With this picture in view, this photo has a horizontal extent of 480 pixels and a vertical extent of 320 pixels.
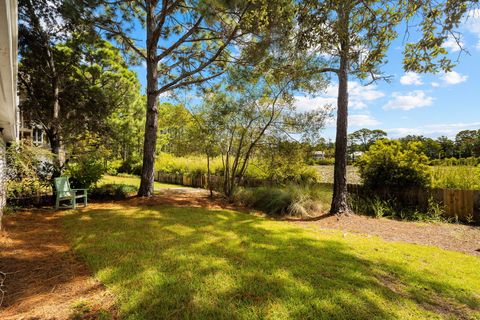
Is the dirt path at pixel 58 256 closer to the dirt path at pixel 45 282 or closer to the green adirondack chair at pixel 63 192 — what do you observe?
the dirt path at pixel 45 282

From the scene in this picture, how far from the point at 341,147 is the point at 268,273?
476 cm

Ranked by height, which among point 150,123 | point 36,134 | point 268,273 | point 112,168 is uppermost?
point 36,134

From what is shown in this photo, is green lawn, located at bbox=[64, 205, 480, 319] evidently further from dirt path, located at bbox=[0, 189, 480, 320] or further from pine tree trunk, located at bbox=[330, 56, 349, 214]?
pine tree trunk, located at bbox=[330, 56, 349, 214]

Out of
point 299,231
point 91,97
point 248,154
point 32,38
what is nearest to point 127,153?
point 91,97

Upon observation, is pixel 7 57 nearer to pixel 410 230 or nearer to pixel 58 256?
pixel 58 256

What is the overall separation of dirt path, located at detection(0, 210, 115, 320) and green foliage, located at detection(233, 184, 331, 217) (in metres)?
5.09

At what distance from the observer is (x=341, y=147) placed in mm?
6770

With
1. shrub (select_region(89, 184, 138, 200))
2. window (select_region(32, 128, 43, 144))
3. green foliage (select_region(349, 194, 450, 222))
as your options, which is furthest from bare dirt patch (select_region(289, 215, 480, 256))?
window (select_region(32, 128, 43, 144))

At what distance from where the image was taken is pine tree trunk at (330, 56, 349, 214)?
6.68 m

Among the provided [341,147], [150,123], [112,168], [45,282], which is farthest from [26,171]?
[112,168]

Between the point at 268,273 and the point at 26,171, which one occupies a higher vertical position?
the point at 26,171

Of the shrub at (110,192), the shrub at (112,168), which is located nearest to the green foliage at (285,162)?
the shrub at (110,192)

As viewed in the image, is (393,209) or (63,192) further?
(393,209)

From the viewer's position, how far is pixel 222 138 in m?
9.12
